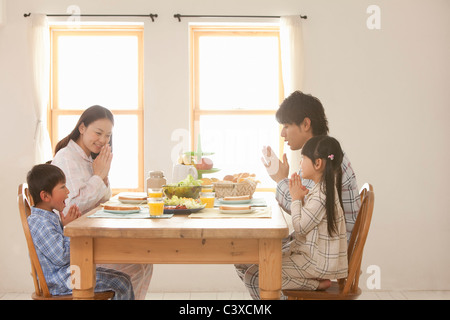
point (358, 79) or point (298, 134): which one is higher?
point (358, 79)

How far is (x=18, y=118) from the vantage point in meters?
4.12

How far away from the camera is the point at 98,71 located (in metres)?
4.27

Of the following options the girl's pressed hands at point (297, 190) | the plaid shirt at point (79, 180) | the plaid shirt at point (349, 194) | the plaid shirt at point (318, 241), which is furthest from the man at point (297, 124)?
the plaid shirt at point (79, 180)

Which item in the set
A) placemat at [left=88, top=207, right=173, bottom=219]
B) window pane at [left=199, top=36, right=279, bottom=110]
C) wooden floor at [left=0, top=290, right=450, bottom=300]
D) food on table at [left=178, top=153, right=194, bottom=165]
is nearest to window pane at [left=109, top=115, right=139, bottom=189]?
window pane at [left=199, top=36, right=279, bottom=110]

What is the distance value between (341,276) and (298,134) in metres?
0.78

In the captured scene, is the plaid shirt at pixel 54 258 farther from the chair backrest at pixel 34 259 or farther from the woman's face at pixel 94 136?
the woman's face at pixel 94 136

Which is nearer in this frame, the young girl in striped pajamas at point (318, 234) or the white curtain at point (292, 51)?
the young girl in striped pajamas at point (318, 234)

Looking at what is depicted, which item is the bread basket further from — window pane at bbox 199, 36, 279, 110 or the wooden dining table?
window pane at bbox 199, 36, 279, 110

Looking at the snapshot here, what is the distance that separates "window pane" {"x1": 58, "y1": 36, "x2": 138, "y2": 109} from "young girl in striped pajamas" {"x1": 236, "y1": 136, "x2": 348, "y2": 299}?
7.68ft

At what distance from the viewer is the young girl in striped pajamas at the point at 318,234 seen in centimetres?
214

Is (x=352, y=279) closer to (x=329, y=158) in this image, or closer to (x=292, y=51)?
(x=329, y=158)

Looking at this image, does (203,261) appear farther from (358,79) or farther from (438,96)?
(438,96)

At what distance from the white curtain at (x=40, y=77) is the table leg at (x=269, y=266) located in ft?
8.41
